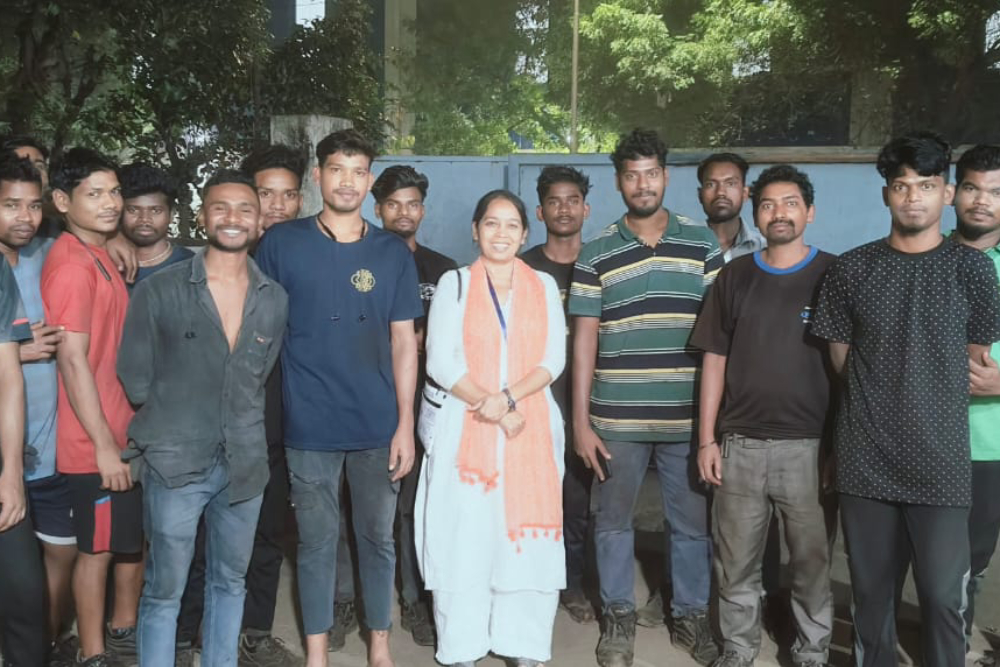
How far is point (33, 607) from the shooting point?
2885 mm

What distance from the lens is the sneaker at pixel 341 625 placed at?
3.74 m

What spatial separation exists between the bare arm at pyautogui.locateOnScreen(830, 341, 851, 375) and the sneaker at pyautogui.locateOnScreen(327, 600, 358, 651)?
217cm

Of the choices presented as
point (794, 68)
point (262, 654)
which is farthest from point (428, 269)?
point (794, 68)

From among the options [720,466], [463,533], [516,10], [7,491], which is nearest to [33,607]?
[7,491]

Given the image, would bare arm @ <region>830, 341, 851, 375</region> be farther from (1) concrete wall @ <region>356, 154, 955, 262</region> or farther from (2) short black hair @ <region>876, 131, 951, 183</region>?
(1) concrete wall @ <region>356, 154, 955, 262</region>

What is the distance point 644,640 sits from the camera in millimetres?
3857

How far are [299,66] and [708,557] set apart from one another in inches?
244

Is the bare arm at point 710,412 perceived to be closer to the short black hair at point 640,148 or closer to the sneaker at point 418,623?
the short black hair at point 640,148

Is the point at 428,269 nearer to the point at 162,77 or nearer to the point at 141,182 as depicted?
the point at 141,182

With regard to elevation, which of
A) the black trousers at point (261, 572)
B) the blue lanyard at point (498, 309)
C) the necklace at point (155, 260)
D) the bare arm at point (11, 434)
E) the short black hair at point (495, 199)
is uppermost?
the short black hair at point (495, 199)

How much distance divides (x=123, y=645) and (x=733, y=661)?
2296mm

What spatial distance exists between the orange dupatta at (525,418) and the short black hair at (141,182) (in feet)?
4.28

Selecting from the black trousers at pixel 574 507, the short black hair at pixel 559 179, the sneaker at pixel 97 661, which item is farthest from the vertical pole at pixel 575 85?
the sneaker at pixel 97 661

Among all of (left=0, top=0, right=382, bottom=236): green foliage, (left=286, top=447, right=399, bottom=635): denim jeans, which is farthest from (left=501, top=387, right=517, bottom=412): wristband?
(left=0, top=0, right=382, bottom=236): green foliage
